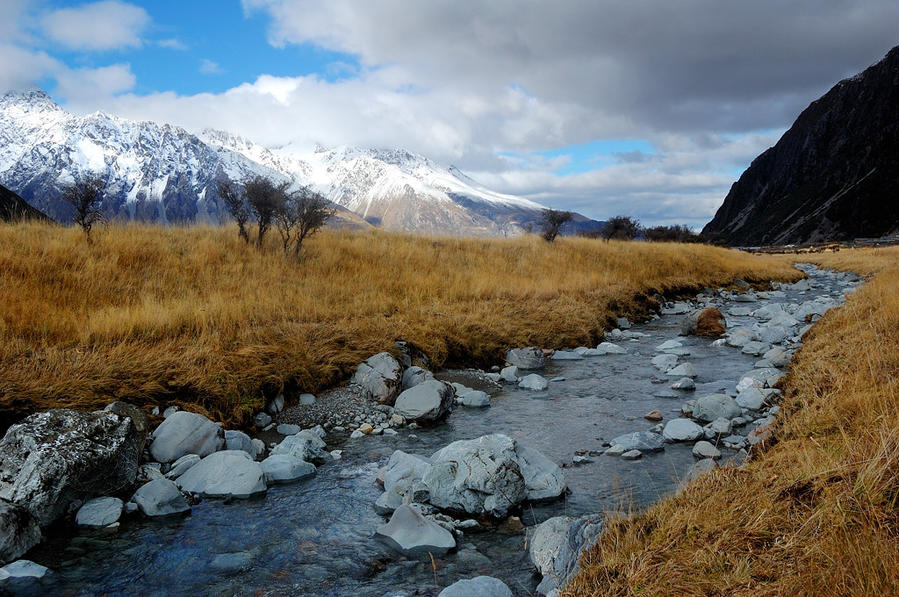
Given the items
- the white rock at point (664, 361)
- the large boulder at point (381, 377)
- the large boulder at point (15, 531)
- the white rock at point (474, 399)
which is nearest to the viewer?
the large boulder at point (15, 531)

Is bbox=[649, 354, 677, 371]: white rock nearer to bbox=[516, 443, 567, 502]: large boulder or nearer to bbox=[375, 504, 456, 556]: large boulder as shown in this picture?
bbox=[516, 443, 567, 502]: large boulder

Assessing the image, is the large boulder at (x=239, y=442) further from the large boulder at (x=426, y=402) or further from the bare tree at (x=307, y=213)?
the bare tree at (x=307, y=213)

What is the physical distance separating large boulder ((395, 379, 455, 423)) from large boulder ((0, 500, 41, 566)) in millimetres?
4239

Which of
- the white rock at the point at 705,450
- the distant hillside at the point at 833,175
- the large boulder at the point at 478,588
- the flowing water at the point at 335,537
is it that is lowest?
the flowing water at the point at 335,537

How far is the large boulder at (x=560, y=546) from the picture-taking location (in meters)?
3.38

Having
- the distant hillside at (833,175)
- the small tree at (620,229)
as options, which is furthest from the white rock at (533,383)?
the distant hillside at (833,175)

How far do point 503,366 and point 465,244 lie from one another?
1020cm

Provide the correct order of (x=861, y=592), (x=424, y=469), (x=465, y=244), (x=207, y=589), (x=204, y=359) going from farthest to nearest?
(x=465, y=244) → (x=204, y=359) → (x=424, y=469) → (x=207, y=589) → (x=861, y=592)

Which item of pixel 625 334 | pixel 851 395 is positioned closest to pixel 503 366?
pixel 625 334

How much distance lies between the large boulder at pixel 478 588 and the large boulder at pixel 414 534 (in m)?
0.67

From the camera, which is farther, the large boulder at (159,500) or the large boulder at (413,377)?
the large boulder at (413,377)

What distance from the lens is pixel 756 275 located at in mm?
28047

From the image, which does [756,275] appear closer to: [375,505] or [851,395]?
[851,395]

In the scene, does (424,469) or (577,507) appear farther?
(424,469)
